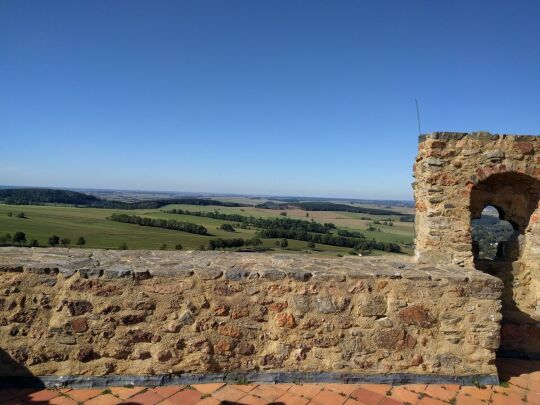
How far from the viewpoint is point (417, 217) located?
522 cm

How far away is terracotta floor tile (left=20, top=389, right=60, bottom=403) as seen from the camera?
307 cm

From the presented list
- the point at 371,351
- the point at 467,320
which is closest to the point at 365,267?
the point at 371,351

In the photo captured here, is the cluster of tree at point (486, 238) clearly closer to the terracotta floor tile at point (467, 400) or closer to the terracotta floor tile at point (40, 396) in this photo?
the terracotta floor tile at point (467, 400)

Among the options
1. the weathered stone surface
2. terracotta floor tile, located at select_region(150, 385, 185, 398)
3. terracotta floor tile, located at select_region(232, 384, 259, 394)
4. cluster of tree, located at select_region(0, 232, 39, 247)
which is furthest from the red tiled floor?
cluster of tree, located at select_region(0, 232, 39, 247)

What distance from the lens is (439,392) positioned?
3.56 meters

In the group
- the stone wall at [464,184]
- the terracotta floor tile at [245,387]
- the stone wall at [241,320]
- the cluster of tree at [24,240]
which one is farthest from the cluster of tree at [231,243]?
the terracotta floor tile at [245,387]

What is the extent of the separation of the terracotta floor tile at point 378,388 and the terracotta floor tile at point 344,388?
8cm

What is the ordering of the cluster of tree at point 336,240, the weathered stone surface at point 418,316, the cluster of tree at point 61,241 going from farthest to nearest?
1. the cluster of tree at point 336,240
2. the cluster of tree at point 61,241
3. the weathered stone surface at point 418,316

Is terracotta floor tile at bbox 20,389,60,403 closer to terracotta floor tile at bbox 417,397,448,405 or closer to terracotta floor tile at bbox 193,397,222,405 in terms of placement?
terracotta floor tile at bbox 193,397,222,405

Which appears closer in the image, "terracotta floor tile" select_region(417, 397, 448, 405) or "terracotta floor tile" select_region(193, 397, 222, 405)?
"terracotta floor tile" select_region(193, 397, 222, 405)

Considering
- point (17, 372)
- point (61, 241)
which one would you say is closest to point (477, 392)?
point (17, 372)

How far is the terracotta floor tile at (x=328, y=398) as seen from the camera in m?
3.28

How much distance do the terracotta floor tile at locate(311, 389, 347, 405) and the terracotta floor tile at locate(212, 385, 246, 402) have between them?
0.69 metres

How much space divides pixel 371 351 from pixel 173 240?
92.0ft
